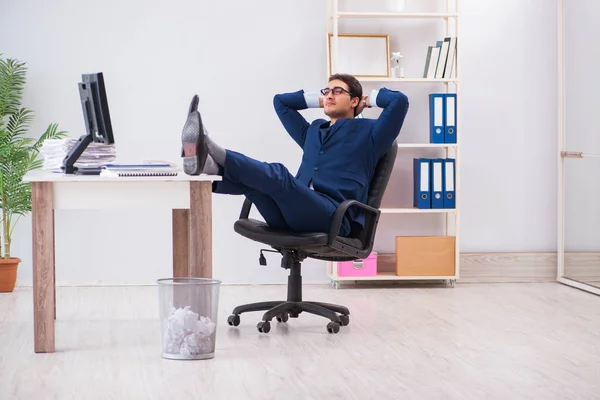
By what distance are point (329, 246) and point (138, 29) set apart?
91.1 inches

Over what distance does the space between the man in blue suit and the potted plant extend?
1596mm

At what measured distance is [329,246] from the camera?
13.1ft

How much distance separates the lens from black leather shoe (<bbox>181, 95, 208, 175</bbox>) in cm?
337

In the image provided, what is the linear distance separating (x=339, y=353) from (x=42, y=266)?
1.23 meters

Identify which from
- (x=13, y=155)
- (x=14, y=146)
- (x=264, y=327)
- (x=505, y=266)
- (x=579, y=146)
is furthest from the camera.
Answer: (x=505, y=266)

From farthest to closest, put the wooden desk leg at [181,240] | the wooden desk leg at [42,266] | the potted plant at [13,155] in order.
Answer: the potted plant at [13,155] → the wooden desk leg at [181,240] → the wooden desk leg at [42,266]

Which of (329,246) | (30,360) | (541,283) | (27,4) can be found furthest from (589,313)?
(27,4)

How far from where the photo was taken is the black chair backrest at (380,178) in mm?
4230

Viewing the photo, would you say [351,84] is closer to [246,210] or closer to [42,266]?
[246,210]

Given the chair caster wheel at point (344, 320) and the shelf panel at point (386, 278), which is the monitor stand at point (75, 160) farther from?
the shelf panel at point (386, 278)

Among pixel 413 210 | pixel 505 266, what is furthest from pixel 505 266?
pixel 413 210

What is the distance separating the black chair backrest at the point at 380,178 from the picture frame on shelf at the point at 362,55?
1421 millimetres

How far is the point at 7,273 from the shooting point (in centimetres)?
529

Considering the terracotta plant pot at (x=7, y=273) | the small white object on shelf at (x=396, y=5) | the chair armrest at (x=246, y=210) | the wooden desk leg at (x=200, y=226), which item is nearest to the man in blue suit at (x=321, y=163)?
the wooden desk leg at (x=200, y=226)
